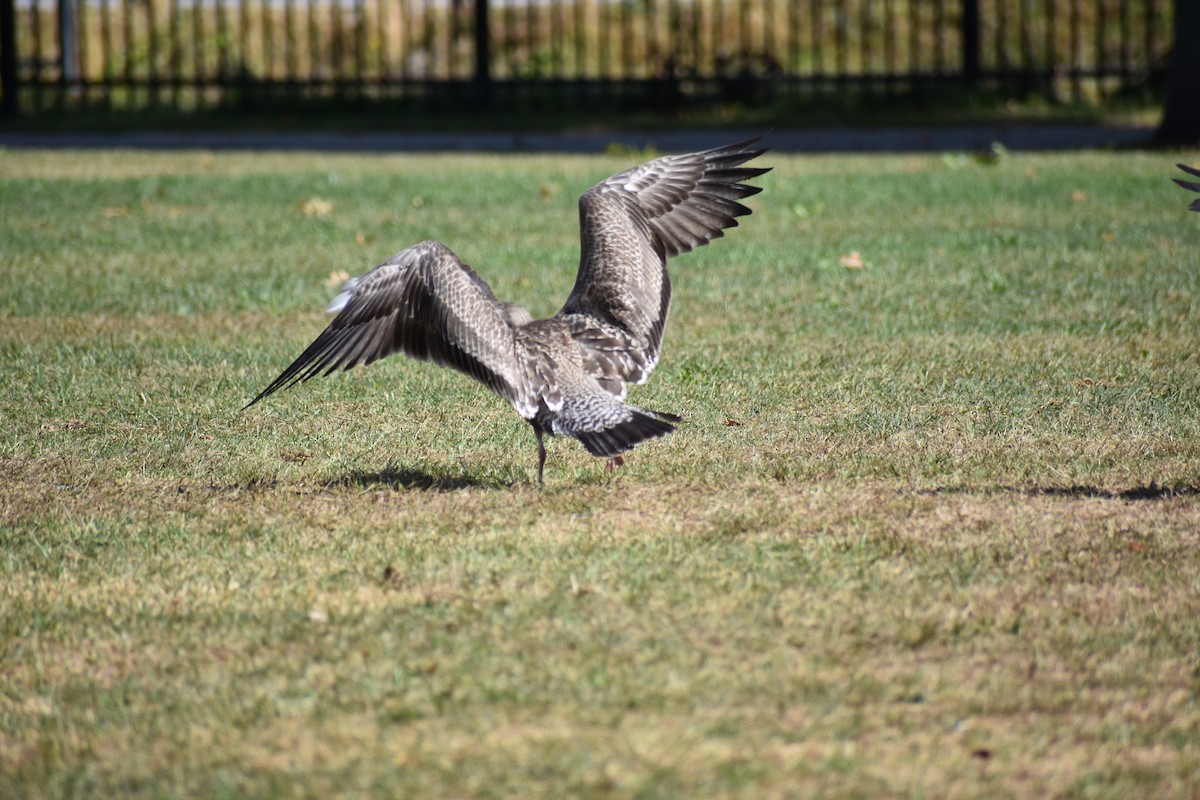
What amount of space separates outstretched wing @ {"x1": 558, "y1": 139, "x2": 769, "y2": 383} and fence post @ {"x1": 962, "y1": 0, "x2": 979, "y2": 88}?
12.9 metres

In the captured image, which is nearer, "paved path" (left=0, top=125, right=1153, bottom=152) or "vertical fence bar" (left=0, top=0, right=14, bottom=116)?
"paved path" (left=0, top=125, right=1153, bottom=152)

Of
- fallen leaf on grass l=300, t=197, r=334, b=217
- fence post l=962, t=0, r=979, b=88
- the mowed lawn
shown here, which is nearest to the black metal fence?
fence post l=962, t=0, r=979, b=88

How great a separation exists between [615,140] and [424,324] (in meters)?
11.9

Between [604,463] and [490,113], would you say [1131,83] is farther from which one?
[604,463]

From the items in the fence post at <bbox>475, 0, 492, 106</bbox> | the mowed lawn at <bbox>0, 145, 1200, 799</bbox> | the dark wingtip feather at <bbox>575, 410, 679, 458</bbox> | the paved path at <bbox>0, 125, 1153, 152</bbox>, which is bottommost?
the mowed lawn at <bbox>0, 145, 1200, 799</bbox>

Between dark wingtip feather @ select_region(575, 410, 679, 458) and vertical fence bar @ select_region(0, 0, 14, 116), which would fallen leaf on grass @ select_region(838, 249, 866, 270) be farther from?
vertical fence bar @ select_region(0, 0, 14, 116)

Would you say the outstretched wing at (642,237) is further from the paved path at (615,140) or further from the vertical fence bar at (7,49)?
the vertical fence bar at (7,49)

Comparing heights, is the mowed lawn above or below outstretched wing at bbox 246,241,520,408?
below

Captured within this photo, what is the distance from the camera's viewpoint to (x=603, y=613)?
3.86 metres

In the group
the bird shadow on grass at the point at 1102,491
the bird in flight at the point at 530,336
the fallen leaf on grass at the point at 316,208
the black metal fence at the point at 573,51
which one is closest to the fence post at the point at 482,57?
the black metal fence at the point at 573,51

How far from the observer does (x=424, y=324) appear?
4.98 m

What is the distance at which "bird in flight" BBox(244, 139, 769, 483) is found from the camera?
4.83 meters

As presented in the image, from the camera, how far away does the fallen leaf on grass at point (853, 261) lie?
902 centimetres

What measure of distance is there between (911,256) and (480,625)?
20.5ft
